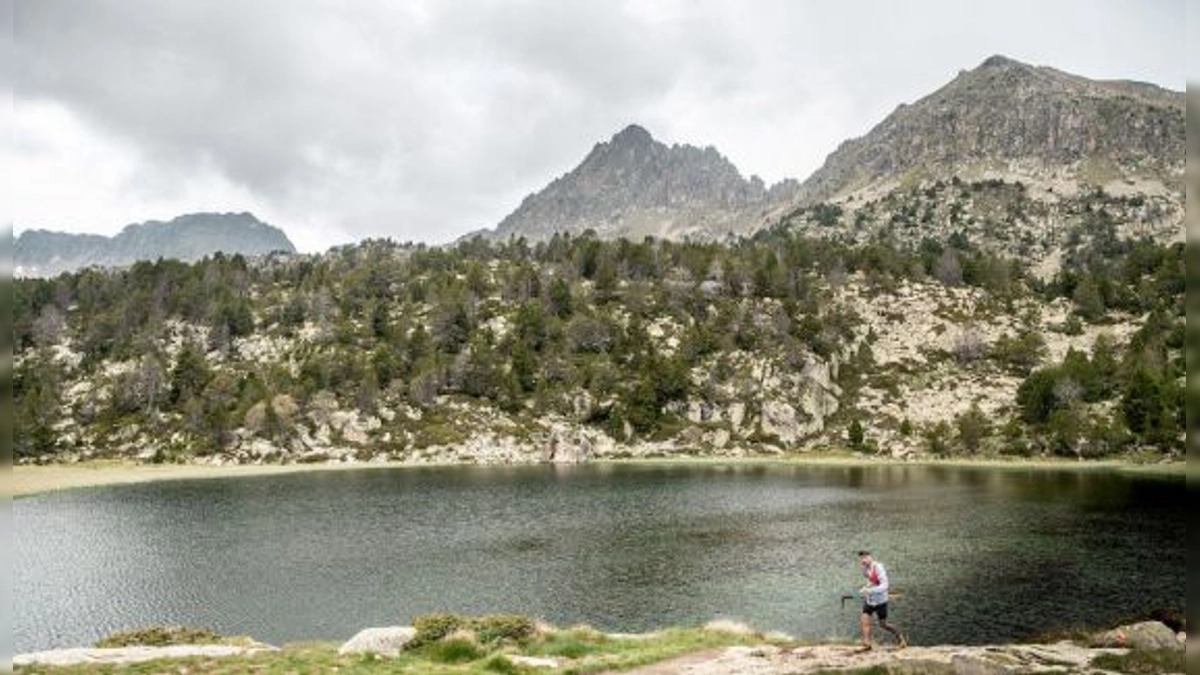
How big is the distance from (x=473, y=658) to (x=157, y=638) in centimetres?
1611

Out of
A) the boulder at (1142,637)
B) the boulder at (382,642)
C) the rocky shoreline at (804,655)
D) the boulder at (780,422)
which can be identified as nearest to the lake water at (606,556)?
the boulder at (1142,637)

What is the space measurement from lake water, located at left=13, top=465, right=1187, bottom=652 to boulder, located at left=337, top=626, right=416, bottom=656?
13.4m

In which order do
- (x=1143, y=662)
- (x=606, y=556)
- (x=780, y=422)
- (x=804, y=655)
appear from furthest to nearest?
(x=780, y=422), (x=606, y=556), (x=804, y=655), (x=1143, y=662)

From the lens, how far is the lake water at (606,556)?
50531 mm

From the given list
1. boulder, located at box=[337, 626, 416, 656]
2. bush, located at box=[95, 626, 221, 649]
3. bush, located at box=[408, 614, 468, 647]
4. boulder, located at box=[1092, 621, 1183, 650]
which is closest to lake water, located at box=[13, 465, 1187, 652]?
bush, located at box=[95, 626, 221, 649]

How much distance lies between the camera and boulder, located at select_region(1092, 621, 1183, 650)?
29281 mm

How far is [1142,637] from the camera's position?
30.4 m

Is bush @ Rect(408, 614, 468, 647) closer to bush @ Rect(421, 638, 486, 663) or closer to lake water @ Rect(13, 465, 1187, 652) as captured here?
bush @ Rect(421, 638, 486, 663)

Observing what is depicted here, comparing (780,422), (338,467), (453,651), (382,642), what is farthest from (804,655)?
(780,422)

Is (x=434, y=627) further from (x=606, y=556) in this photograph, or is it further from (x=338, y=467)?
(x=338, y=467)

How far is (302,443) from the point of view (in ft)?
590

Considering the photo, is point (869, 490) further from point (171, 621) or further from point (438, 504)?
point (171, 621)

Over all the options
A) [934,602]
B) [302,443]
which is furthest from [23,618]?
[302,443]

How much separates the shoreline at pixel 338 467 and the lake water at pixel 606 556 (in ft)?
64.8
